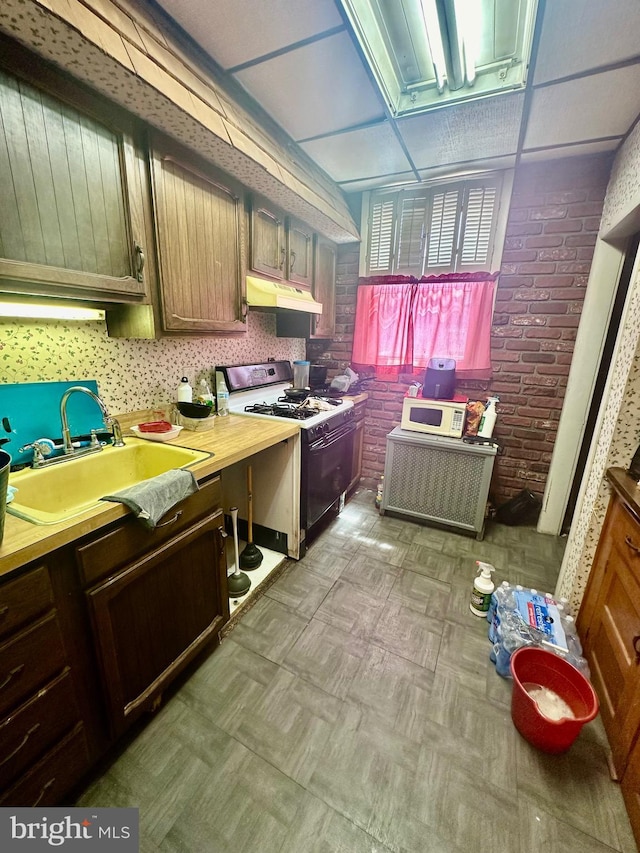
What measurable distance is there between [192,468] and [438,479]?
6.16ft

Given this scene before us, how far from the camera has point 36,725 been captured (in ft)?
2.77

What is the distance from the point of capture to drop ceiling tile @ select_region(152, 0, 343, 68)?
1.14 meters

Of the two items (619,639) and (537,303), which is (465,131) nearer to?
(537,303)

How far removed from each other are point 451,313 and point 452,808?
270cm

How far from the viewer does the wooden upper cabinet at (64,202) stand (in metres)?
0.93

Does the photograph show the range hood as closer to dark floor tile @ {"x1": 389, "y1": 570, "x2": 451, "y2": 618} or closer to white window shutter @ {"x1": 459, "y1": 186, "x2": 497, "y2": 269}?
white window shutter @ {"x1": 459, "y1": 186, "x2": 497, "y2": 269}

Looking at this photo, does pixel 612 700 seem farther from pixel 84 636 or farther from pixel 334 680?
pixel 84 636

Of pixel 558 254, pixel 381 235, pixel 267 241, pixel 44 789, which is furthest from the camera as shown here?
pixel 381 235

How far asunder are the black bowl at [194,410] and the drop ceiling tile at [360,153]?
174cm

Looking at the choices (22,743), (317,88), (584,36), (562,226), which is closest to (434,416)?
(562,226)

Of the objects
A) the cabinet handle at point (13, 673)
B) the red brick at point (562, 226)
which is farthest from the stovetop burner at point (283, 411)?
the red brick at point (562, 226)

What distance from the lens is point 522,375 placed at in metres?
2.51

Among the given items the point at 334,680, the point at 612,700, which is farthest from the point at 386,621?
the point at 612,700

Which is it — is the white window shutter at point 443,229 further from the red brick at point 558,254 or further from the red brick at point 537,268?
the red brick at point 558,254
